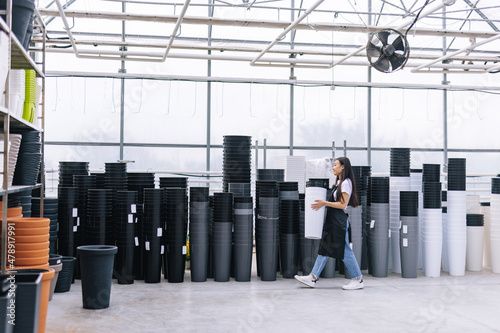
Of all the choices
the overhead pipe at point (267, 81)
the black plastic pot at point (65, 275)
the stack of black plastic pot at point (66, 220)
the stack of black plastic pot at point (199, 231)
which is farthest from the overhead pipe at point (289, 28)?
the black plastic pot at point (65, 275)

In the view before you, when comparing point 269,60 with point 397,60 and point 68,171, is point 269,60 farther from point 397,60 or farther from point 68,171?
point 68,171

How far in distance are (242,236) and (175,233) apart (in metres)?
0.75

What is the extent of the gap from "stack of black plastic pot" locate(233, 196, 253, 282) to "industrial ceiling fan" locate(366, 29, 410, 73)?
7.03 ft

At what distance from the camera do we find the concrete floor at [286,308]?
172 inches

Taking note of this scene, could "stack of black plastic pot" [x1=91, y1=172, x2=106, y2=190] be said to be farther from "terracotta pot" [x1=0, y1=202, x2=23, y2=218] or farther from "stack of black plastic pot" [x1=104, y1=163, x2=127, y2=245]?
"terracotta pot" [x1=0, y1=202, x2=23, y2=218]

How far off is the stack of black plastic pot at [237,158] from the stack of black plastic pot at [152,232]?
0.99 m

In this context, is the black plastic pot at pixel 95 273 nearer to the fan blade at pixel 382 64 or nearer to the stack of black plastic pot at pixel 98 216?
the stack of black plastic pot at pixel 98 216

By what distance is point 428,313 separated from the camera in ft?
16.0

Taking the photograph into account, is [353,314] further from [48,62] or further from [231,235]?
[48,62]

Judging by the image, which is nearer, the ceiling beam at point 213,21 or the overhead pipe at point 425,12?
the overhead pipe at point 425,12

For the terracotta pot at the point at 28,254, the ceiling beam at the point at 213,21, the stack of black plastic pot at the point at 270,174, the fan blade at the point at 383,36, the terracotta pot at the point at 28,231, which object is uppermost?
the ceiling beam at the point at 213,21

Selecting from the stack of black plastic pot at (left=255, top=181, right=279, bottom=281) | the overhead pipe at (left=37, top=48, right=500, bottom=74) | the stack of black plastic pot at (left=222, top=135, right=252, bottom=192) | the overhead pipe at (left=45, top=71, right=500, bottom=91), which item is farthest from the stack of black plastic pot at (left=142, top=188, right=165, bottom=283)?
the overhead pipe at (left=45, top=71, right=500, bottom=91)

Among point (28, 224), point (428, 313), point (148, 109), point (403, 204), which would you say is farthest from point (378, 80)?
point (28, 224)

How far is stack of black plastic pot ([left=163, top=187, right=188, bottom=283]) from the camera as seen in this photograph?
605cm
